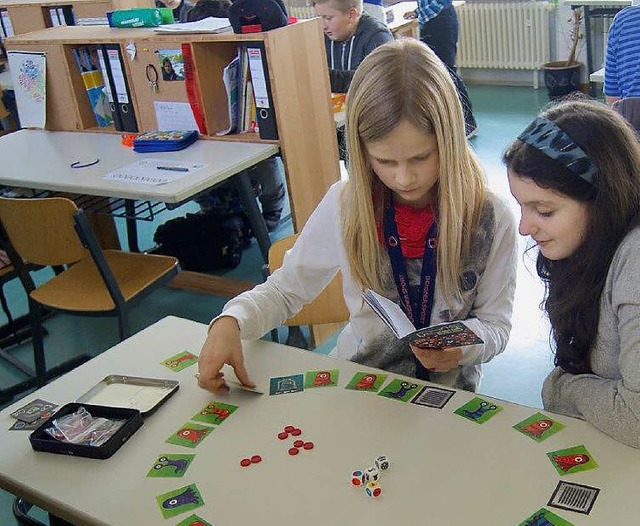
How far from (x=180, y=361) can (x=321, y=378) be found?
1.08 ft

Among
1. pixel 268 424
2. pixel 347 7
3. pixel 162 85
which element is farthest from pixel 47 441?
pixel 347 7

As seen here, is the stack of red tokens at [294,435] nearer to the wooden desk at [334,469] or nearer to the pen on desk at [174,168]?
the wooden desk at [334,469]

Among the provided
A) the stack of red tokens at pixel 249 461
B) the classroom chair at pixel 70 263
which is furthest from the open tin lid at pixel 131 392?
the classroom chair at pixel 70 263

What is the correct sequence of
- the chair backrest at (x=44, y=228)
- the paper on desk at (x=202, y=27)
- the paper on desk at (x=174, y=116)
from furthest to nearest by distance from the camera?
1. the paper on desk at (x=174, y=116)
2. the paper on desk at (x=202, y=27)
3. the chair backrest at (x=44, y=228)

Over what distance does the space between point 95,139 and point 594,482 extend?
9.70 feet

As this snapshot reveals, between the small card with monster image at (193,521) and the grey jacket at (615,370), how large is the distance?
24.5 inches

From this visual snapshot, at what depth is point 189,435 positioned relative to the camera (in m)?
1.35

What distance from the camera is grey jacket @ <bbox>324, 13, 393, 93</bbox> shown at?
3.76m

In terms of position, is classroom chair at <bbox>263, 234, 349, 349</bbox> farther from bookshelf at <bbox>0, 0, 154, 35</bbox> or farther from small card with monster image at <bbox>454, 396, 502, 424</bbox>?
bookshelf at <bbox>0, 0, 154, 35</bbox>

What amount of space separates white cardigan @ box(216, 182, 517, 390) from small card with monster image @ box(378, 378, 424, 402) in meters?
0.16

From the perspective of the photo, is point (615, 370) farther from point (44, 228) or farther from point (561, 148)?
point (44, 228)

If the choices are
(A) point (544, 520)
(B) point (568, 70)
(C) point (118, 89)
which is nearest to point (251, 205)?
(C) point (118, 89)

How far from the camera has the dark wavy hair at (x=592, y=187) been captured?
1.21 meters

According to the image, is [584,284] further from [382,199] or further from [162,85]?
[162,85]
